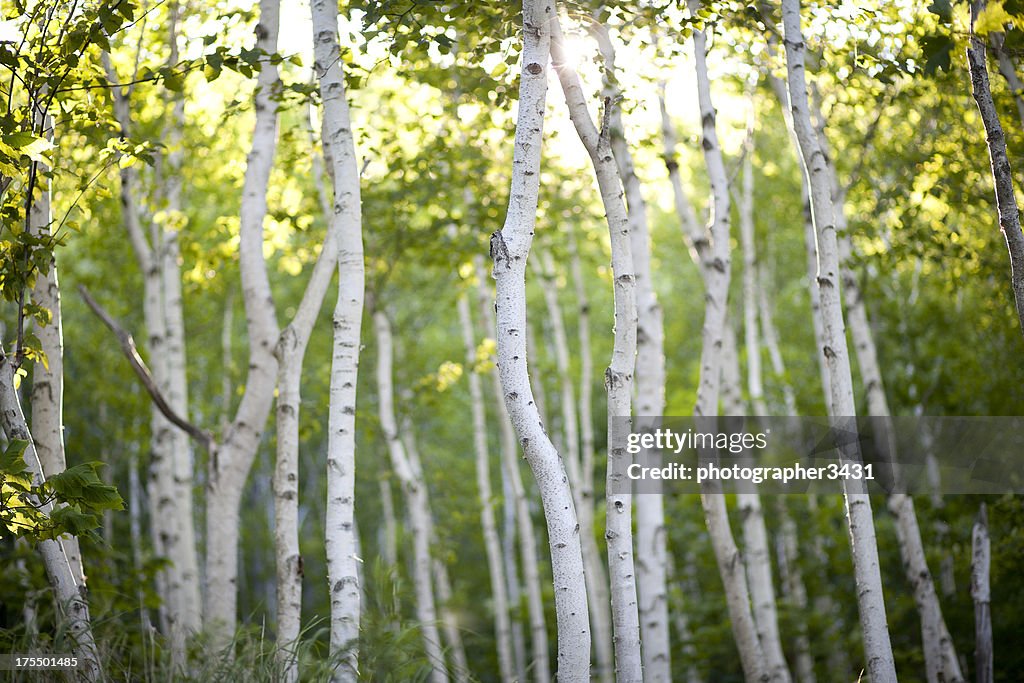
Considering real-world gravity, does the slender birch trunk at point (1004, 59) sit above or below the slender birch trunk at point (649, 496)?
above

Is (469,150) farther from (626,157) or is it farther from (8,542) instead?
(8,542)

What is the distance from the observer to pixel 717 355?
5660mm

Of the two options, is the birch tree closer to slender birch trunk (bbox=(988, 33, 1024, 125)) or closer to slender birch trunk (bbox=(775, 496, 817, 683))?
slender birch trunk (bbox=(775, 496, 817, 683))

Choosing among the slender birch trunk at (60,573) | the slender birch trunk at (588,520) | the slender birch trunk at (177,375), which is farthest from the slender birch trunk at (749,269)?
the slender birch trunk at (60,573)

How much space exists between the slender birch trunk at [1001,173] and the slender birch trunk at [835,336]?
74cm

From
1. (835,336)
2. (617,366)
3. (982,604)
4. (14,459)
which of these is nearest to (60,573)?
(14,459)

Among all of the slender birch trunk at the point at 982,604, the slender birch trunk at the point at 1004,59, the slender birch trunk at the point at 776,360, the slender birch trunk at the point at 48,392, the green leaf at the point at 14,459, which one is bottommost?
the slender birch trunk at the point at 982,604

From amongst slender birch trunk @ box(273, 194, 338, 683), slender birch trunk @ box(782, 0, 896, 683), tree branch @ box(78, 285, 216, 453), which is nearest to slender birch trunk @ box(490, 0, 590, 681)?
slender birch trunk @ box(273, 194, 338, 683)

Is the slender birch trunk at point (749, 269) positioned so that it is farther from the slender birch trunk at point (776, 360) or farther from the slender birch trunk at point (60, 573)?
the slender birch trunk at point (60, 573)

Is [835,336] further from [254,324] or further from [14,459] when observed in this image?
[14,459]

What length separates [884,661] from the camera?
13.1 feet

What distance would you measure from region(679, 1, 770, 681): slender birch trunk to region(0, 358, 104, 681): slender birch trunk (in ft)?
11.4

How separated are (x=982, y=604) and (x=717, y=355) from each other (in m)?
2.07

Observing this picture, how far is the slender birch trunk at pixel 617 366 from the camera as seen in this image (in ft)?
12.2
